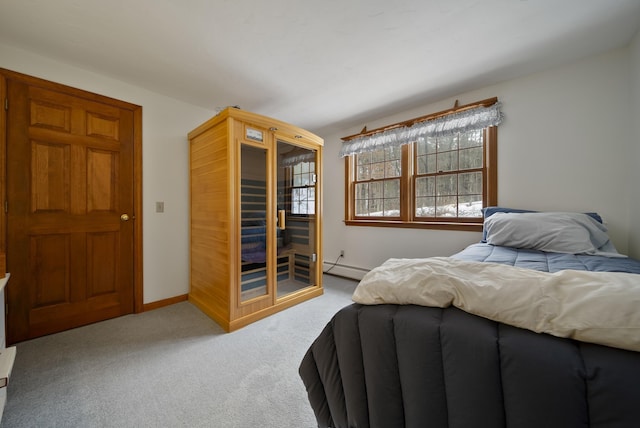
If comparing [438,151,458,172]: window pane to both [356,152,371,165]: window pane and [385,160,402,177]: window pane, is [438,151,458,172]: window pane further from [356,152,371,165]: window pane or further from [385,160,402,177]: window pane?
[356,152,371,165]: window pane

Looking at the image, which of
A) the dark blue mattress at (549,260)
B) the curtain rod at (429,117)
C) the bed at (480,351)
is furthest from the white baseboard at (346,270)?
the bed at (480,351)

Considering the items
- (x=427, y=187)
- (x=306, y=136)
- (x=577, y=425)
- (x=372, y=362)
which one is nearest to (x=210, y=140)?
(x=306, y=136)

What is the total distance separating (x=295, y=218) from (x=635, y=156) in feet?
9.64

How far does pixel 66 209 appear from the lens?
6.81 feet

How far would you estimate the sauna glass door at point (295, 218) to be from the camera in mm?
2568

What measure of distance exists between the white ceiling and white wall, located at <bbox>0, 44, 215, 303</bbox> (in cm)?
17

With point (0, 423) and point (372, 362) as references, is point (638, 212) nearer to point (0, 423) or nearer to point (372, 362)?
point (372, 362)

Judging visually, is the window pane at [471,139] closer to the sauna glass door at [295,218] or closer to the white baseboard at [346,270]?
the sauna glass door at [295,218]

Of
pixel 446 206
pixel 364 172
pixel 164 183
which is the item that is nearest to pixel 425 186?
pixel 446 206

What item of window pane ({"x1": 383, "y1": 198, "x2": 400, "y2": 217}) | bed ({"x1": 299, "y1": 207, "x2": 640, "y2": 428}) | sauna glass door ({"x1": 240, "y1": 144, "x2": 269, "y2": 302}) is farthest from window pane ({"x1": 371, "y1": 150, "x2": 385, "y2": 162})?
bed ({"x1": 299, "y1": 207, "x2": 640, "y2": 428})

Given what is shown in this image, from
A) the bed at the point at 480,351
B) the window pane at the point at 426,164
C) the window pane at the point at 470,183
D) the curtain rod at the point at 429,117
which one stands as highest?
the curtain rod at the point at 429,117

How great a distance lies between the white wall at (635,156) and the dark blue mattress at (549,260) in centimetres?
51

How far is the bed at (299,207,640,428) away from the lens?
523 millimetres

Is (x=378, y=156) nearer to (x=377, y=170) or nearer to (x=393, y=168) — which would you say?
(x=377, y=170)
